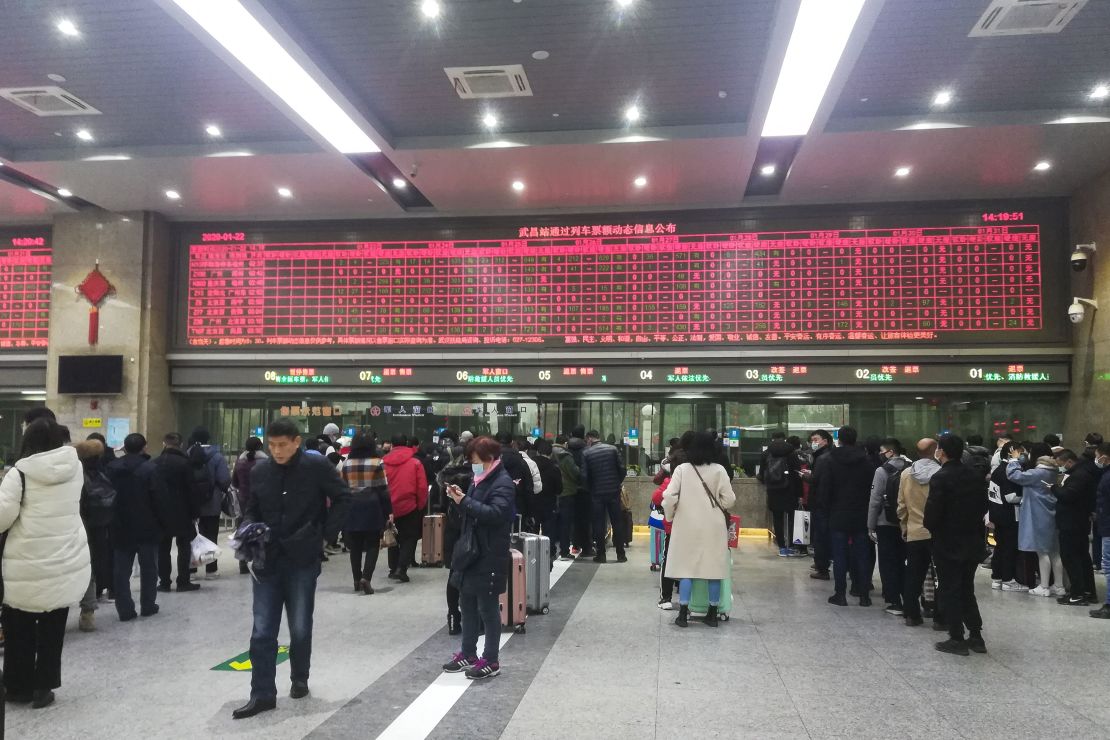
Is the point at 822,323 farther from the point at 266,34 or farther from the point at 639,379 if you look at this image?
the point at 266,34

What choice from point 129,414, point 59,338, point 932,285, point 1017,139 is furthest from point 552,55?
point 59,338

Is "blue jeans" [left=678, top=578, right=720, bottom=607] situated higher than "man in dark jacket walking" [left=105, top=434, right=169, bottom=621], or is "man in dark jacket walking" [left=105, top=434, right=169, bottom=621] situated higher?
"man in dark jacket walking" [left=105, top=434, right=169, bottom=621]

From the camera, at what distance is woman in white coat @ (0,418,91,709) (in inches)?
159

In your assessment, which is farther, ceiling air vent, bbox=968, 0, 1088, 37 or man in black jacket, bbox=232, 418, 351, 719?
ceiling air vent, bbox=968, 0, 1088, 37

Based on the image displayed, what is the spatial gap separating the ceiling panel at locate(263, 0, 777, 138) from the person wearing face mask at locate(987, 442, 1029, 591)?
522 cm

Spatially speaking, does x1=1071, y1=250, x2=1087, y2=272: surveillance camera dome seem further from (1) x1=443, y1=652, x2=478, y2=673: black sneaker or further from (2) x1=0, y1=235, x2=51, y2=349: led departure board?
(2) x1=0, y1=235, x2=51, y2=349: led departure board

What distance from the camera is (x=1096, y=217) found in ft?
33.9

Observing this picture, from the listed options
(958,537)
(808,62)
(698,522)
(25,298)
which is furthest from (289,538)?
(25,298)

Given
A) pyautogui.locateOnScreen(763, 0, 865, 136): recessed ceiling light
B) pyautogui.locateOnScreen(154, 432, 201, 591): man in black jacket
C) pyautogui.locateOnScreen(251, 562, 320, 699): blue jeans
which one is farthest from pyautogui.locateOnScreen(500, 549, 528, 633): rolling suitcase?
pyautogui.locateOnScreen(763, 0, 865, 136): recessed ceiling light

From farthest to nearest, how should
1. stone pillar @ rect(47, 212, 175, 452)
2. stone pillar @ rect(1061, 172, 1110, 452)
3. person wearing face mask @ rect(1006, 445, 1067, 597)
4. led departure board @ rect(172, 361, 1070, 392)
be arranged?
stone pillar @ rect(47, 212, 175, 452), led departure board @ rect(172, 361, 1070, 392), stone pillar @ rect(1061, 172, 1110, 452), person wearing face mask @ rect(1006, 445, 1067, 597)

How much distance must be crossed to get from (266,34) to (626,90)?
12.8 feet

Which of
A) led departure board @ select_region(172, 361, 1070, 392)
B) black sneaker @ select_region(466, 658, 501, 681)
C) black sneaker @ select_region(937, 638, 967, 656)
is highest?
led departure board @ select_region(172, 361, 1070, 392)

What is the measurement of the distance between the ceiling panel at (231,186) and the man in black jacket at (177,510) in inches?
186

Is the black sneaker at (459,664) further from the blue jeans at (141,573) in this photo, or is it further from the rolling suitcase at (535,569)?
the blue jeans at (141,573)
